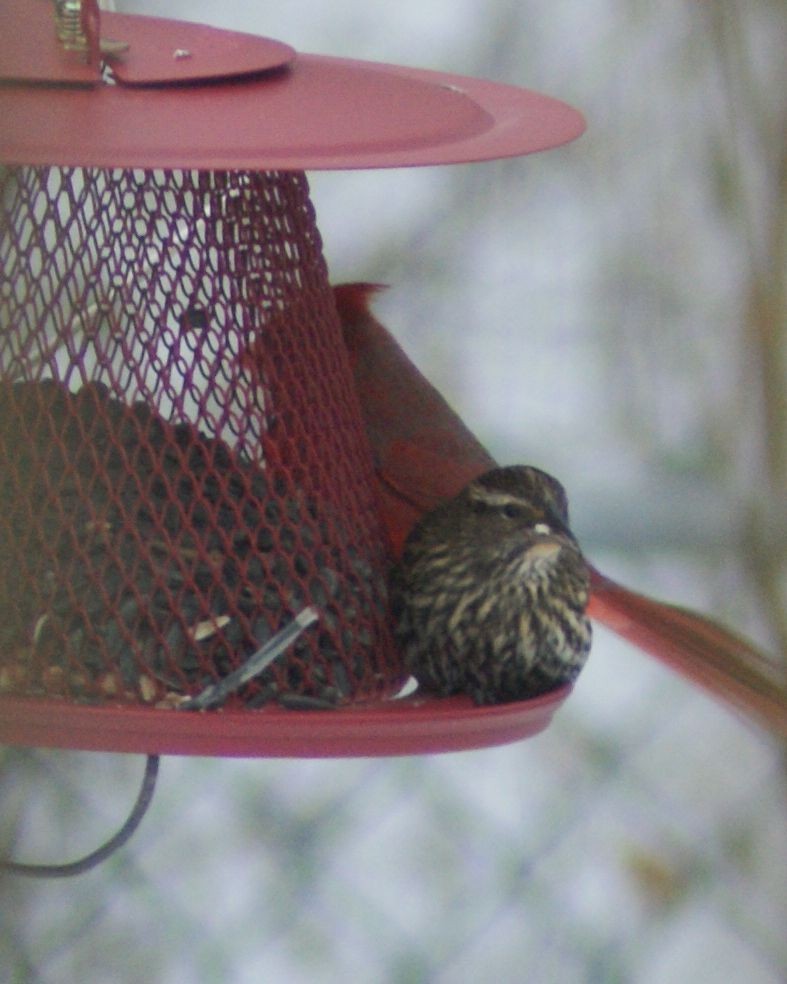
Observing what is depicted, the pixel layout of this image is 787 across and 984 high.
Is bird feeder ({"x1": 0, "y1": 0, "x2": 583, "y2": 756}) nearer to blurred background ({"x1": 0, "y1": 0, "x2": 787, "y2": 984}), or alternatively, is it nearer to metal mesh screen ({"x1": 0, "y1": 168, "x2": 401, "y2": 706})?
metal mesh screen ({"x1": 0, "y1": 168, "x2": 401, "y2": 706})

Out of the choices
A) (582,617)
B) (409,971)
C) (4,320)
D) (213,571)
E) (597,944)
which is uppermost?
(4,320)

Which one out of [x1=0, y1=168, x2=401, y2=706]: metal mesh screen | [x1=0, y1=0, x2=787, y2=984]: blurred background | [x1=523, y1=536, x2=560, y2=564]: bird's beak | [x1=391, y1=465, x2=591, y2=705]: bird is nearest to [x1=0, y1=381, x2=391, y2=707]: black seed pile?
[x1=0, y1=168, x2=401, y2=706]: metal mesh screen

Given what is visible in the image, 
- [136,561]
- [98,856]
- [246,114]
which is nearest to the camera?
[246,114]

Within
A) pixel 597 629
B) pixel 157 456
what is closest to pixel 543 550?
pixel 157 456

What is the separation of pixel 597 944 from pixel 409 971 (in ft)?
1.49

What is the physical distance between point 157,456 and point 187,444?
5cm

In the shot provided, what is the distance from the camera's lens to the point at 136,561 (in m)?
1.62

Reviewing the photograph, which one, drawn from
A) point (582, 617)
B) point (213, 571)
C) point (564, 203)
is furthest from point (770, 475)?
point (564, 203)

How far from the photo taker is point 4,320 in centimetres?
173

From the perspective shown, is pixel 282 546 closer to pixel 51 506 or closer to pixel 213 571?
pixel 213 571

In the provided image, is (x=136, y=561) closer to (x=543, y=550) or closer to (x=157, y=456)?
(x=157, y=456)

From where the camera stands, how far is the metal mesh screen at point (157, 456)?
63.3 inches

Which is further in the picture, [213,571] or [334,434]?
[334,434]

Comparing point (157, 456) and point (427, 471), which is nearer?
point (157, 456)
